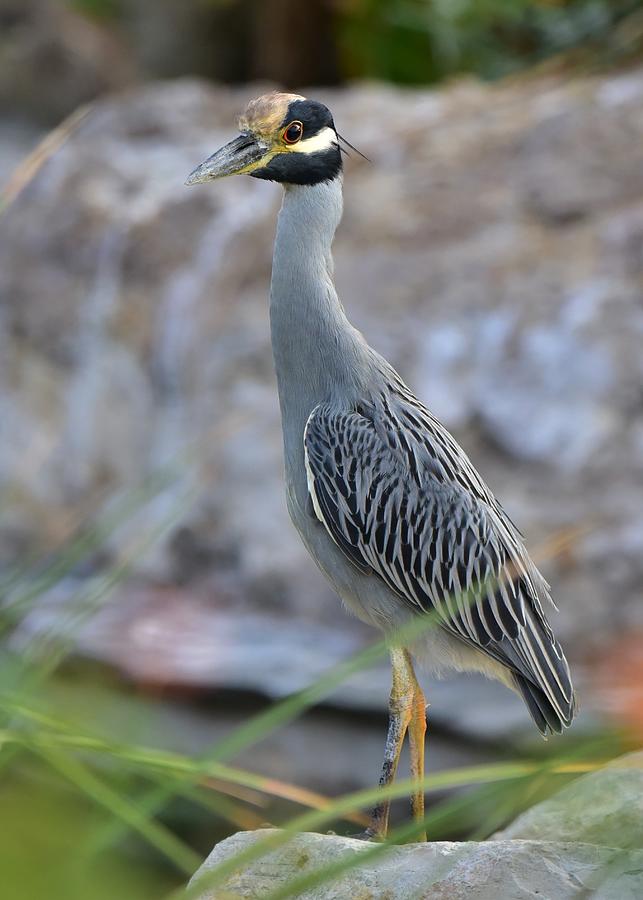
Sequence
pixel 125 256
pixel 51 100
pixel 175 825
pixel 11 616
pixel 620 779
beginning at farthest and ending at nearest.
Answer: pixel 51 100 → pixel 125 256 → pixel 175 825 → pixel 620 779 → pixel 11 616

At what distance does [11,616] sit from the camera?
266 cm

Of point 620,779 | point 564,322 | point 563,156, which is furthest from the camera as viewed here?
point 563,156

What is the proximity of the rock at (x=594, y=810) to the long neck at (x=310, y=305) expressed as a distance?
1.31 meters

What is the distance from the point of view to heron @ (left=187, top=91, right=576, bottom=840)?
3566 mm

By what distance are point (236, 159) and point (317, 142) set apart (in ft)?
0.82

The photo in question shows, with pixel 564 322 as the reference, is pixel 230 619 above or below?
below

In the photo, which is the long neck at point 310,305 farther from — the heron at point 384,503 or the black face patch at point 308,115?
the black face patch at point 308,115

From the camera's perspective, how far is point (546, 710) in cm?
362

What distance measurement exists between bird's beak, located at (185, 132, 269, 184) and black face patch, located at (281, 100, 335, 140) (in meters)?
0.10

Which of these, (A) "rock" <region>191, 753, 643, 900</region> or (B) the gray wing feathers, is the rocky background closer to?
(B) the gray wing feathers

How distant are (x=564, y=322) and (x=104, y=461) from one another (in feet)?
10.2

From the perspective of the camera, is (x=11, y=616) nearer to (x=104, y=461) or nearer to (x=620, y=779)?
(x=620, y=779)

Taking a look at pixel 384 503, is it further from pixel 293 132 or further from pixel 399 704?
A: pixel 293 132

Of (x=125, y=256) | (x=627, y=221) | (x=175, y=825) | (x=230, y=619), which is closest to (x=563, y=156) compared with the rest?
(x=627, y=221)
